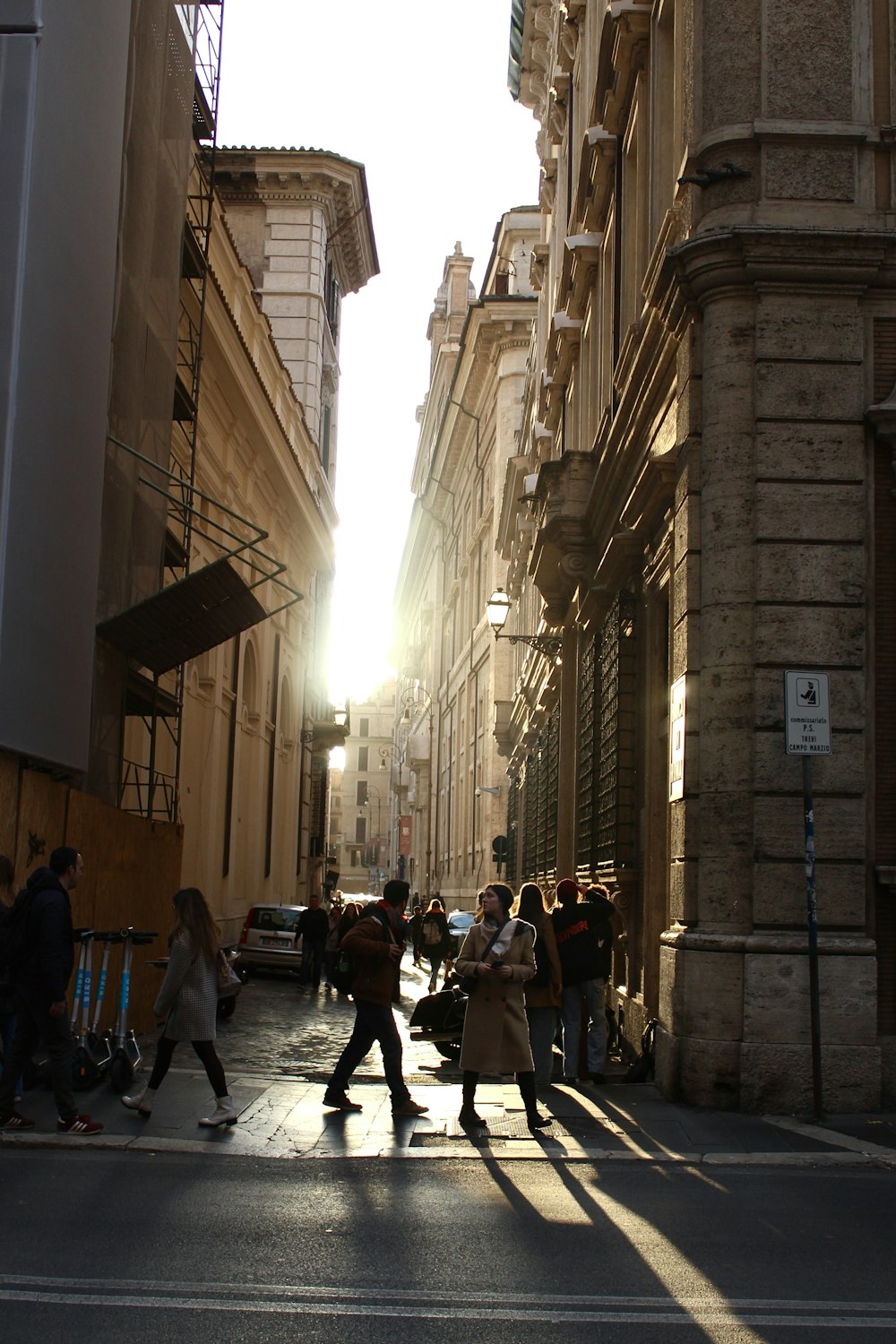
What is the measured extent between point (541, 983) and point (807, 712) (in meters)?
2.89

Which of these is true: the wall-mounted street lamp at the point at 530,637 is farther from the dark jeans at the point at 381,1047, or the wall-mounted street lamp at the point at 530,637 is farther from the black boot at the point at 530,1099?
the black boot at the point at 530,1099

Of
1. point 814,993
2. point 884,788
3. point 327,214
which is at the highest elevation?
point 327,214

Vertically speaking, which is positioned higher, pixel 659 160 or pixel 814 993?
pixel 659 160

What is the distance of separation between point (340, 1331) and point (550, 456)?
24.2 m

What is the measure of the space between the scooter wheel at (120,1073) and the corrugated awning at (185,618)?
569 centimetres

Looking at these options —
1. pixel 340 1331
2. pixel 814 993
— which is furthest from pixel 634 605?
pixel 340 1331

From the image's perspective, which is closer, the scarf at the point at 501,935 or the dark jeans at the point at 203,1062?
the dark jeans at the point at 203,1062

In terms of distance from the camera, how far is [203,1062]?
33.7 ft

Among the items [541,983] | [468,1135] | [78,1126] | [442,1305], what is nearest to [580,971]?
[541,983]

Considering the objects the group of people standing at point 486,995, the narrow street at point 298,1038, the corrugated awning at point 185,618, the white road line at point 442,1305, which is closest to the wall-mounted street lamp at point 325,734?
the narrow street at point 298,1038

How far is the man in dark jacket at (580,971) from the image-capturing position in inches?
525

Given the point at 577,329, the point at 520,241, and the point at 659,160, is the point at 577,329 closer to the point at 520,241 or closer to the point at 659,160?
the point at 659,160

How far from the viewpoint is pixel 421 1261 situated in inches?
257

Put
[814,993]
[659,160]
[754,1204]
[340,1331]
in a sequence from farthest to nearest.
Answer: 1. [659,160]
2. [814,993]
3. [754,1204]
4. [340,1331]
